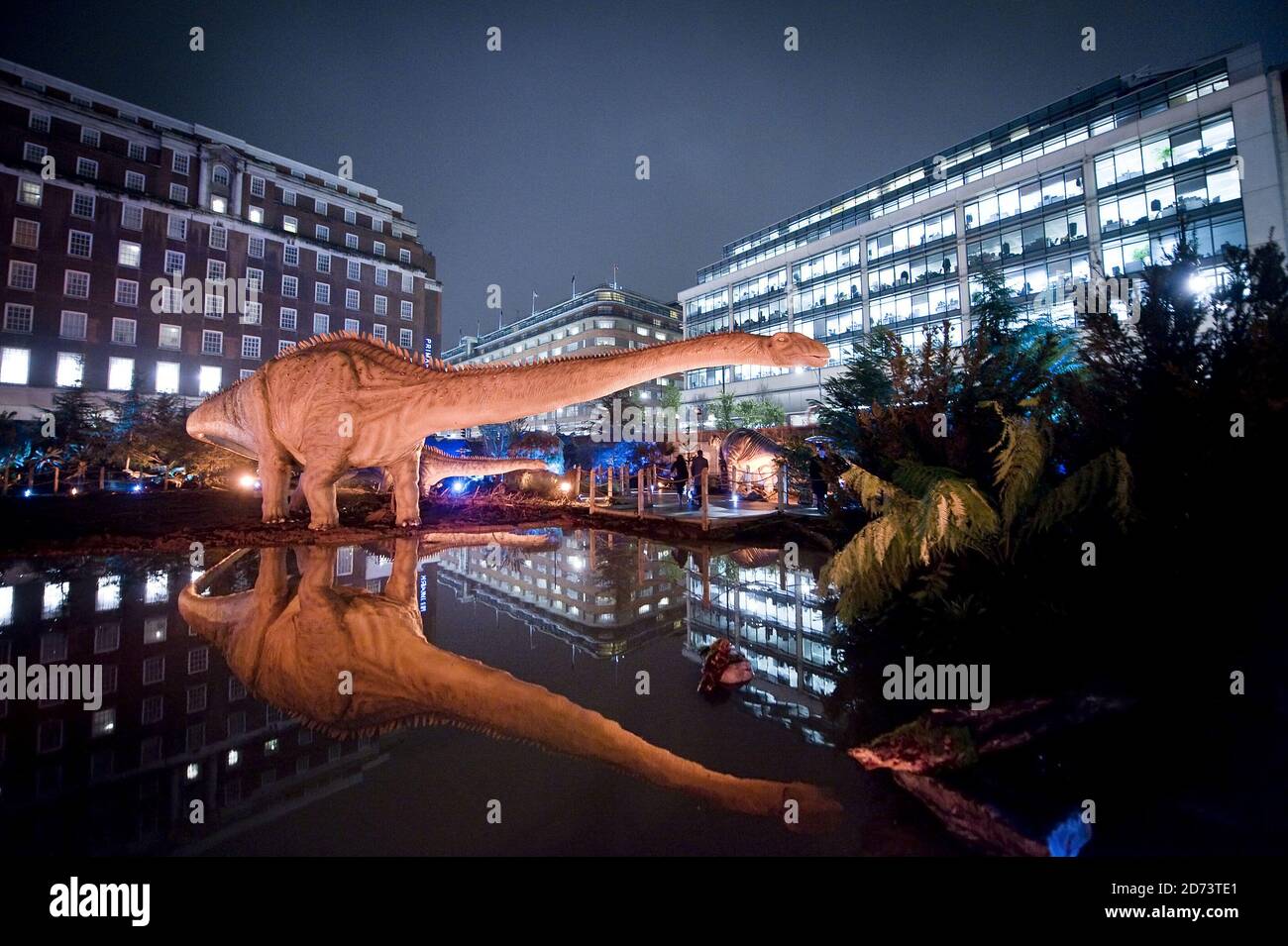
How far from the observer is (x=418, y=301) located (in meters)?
45.8

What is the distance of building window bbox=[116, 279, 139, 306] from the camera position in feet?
105

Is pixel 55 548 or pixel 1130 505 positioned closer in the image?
pixel 1130 505

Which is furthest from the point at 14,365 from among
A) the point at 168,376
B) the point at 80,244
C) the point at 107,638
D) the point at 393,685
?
the point at 393,685

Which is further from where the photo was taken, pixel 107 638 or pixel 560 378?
pixel 560 378

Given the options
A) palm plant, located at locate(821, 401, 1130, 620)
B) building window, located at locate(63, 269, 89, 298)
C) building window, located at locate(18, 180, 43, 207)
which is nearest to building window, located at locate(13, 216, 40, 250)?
building window, located at locate(18, 180, 43, 207)

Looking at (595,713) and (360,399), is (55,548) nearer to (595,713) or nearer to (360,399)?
(360,399)

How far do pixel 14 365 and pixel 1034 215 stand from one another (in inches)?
2360

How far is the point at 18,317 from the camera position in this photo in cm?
2909

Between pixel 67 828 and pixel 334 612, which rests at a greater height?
pixel 334 612

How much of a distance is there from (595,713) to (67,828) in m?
1.83

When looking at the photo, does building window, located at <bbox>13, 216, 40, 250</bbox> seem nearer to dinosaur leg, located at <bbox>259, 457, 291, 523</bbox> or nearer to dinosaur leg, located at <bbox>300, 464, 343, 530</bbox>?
dinosaur leg, located at <bbox>259, 457, 291, 523</bbox>

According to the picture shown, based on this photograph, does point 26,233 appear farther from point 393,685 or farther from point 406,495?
point 393,685

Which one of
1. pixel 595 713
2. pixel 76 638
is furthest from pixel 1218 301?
pixel 76 638

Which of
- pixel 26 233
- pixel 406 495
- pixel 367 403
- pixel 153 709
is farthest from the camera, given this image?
pixel 26 233
